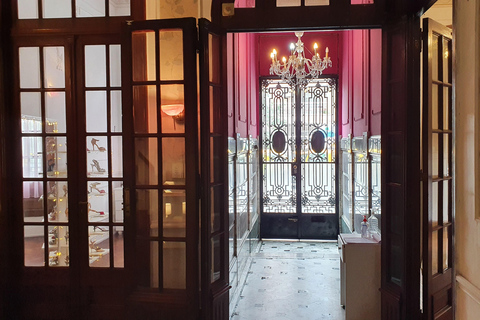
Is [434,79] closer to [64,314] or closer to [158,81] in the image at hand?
[158,81]

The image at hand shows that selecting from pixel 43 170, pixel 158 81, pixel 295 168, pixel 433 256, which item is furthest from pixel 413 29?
pixel 295 168

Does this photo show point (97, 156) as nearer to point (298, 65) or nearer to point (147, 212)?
point (147, 212)

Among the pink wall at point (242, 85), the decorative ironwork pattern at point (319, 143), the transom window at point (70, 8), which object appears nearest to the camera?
the transom window at point (70, 8)

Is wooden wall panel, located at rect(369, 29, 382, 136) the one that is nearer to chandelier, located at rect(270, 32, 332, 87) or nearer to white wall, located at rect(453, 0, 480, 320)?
chandelier, located at rect(270, 32, 332, 87)

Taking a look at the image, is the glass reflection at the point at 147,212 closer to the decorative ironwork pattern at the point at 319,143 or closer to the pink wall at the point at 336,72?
the pink wall at the point at 336,72

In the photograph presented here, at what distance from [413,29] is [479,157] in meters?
1.34

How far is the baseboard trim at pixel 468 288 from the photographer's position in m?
1.78

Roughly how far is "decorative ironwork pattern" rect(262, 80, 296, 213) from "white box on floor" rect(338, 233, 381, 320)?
3648 mm

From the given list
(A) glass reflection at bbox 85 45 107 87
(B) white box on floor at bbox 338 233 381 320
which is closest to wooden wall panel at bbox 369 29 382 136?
(B) white box on floor at bbox 338 233 381 320

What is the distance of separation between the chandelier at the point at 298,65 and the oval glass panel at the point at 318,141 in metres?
0.94

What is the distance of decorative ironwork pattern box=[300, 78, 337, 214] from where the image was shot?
6953 millimetres

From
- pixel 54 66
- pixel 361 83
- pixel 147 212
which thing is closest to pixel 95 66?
pixel 54 66

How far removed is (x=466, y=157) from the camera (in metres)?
1.92

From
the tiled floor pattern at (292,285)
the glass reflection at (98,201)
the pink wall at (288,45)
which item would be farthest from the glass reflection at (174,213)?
the pink wall at (288,45)
